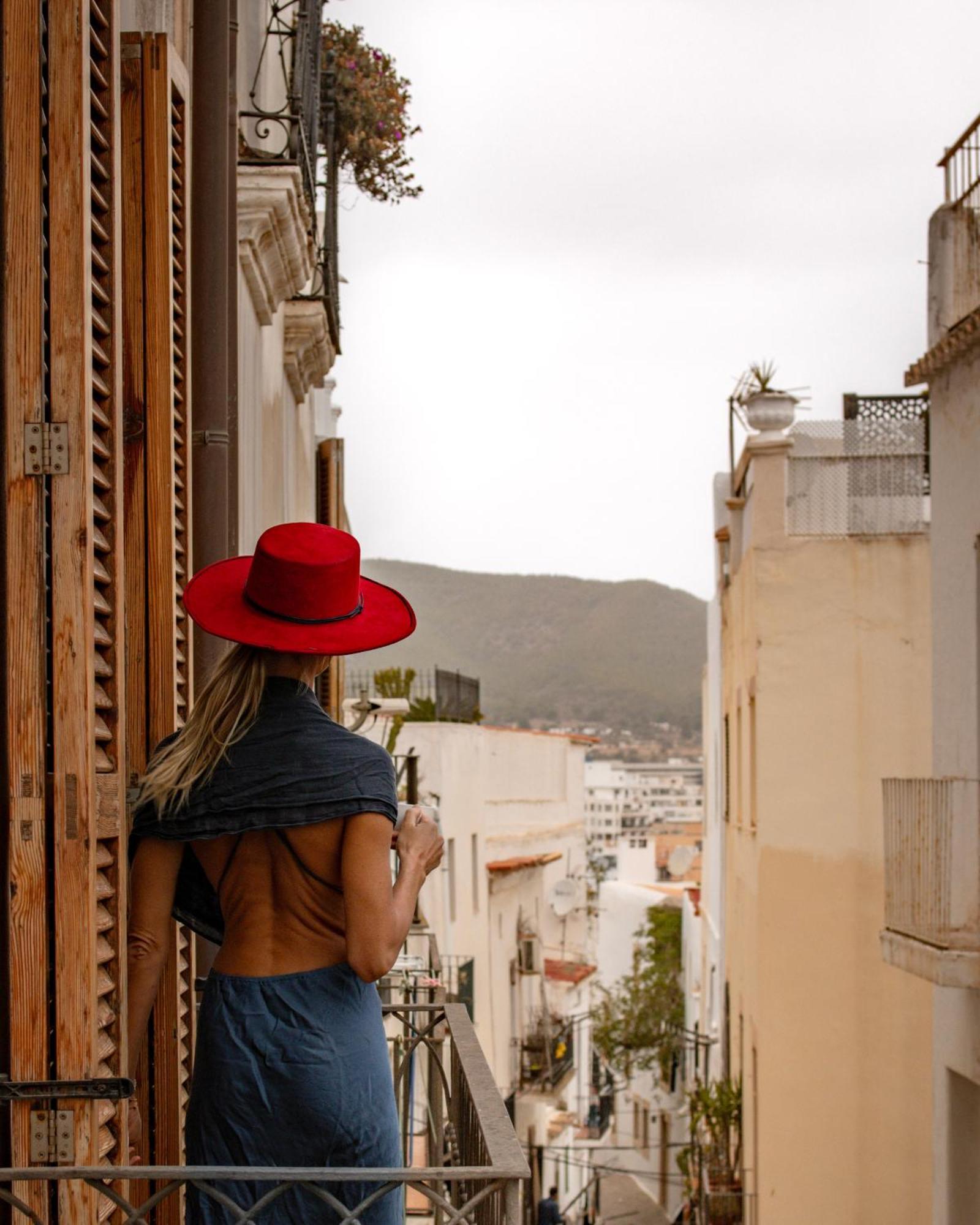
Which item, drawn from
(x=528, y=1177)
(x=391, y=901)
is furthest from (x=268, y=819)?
(x=528, y=1177)

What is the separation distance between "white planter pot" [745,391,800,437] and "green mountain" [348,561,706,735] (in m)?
123

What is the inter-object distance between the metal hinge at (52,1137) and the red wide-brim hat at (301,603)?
88 cm

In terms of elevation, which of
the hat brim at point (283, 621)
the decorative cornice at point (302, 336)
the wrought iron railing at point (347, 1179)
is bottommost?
the wrought iron railing at point (347, 1179)

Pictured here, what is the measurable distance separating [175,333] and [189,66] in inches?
79.2

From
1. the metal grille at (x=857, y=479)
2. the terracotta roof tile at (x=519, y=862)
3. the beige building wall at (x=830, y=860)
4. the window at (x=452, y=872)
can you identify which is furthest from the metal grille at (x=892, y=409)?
the terracotta roof tile at (x=519, y=862)

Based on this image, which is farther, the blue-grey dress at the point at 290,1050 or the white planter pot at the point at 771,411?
the white planter pot at the point at 771,411

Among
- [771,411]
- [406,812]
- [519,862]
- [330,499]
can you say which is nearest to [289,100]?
[330,499]

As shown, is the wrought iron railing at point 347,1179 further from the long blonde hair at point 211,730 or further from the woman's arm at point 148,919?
the long blonde hair at point 211,730

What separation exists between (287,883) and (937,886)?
27.7 feet

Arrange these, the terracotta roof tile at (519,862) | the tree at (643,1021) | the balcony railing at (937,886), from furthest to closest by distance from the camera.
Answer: the tree at (643,1021) → the terracotta roof tile at (519,862) → the balcony railing at (937,886)

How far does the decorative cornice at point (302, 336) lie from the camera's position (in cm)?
963

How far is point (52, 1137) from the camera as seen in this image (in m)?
3.01

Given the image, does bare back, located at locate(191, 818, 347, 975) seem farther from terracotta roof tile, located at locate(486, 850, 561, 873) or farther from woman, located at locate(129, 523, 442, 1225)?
terracotta roof tile, located at locate(486, 850, 561, 873)

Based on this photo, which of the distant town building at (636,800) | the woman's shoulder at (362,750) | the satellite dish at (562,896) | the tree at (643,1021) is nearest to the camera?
the woman's shoulder at (362,750)
